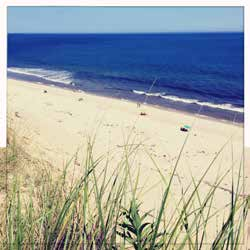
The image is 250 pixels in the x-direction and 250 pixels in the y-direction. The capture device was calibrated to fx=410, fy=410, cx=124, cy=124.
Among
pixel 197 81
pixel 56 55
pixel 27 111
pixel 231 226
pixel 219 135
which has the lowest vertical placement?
pixel 231 226

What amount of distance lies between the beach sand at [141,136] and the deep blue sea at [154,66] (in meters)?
0.19

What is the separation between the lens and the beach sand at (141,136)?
2.66 metres

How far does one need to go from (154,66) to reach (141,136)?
0.68m

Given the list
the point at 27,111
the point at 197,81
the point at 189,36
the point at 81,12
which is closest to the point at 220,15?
the point at 189,36

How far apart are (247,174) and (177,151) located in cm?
49

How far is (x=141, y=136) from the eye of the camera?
307 centimetres

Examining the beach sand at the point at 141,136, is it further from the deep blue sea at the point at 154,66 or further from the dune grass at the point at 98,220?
the dune grass at the point at 98,220

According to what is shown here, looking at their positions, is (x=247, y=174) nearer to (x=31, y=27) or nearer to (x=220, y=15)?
(x=220, y=15)

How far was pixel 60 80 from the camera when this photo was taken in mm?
4496

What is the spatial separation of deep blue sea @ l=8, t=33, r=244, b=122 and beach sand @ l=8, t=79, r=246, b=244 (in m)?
0.19

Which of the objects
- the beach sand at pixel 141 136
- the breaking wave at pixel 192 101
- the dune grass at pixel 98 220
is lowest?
the dune grass at pixel 98 220
